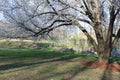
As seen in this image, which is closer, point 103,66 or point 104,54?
point 103,66

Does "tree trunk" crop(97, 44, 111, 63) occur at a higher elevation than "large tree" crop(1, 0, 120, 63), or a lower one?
lower

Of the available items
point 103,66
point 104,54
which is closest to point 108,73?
point 103,66

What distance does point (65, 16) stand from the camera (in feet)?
64.6

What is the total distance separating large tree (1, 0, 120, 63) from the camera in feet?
64.5

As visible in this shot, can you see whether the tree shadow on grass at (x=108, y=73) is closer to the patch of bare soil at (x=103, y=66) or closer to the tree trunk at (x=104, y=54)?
the patch of bare soil at (x=103, y=66)

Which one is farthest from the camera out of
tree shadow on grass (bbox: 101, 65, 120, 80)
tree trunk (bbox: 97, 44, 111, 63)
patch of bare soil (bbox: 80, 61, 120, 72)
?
tree trunk (bbox: 97, 44, 111, 63)

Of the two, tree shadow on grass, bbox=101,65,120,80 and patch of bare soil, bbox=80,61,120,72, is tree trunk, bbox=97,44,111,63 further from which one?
tree shadow on grass, bbox=101,65,120,80

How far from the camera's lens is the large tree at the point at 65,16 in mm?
19656

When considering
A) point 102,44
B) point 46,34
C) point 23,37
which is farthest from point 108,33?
point 23,37

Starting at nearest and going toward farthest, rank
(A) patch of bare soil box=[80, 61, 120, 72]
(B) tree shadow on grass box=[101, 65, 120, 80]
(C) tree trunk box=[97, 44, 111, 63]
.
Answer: (B) tree shadow on grass box=[101, 65, 120, 80] → (A) patch of bare soil box=[80, 61, 120, 72] → (C) tree trunk box=[97, 44, 111, 63]

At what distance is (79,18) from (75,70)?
4.38 m

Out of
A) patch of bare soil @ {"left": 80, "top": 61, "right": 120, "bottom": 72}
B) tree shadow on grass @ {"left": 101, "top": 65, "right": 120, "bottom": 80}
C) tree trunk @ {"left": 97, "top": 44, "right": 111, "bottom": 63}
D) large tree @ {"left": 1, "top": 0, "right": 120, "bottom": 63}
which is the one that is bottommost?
tree shadow on grass @ {"left": 101, "top": 65, "right": 120, "bottom": 80}

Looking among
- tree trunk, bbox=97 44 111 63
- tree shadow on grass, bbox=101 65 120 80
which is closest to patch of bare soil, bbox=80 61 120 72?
tree shadow on grass, bbox=101 65 120 80

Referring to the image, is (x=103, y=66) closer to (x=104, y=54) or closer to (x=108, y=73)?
(x=104, y=54)
